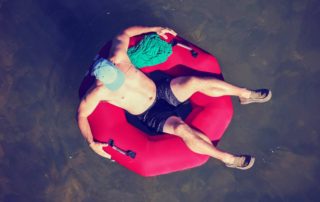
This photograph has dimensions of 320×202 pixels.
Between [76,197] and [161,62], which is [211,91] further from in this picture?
[76,197]

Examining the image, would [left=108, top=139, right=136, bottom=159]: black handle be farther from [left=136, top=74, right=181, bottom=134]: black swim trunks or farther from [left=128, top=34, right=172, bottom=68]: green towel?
[left=128, top=34, right=172, bottom=68]: green towel

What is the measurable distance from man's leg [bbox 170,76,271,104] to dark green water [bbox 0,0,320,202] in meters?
0.55

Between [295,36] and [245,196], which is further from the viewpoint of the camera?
[295,36]

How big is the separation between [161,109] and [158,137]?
0.84ft

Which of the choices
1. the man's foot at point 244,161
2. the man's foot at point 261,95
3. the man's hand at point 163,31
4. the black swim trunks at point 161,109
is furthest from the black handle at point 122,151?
the man's foot at point 261,95

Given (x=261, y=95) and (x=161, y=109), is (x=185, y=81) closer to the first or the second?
(x=161, y=109)

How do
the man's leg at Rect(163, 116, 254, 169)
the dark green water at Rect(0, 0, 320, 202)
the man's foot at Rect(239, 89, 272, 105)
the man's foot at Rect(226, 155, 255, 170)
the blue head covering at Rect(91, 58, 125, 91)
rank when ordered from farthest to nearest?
the dark green water at Rect(0, 0, 320, 202)
the man's foot at Rect(239, 89, 272, 105)
the man's foot at Rect(226, 155, 255, 170)
the man's leg at Rect(163, 116, 254, 169)
the blue head covering at Rect(91, 58, 125, 91)

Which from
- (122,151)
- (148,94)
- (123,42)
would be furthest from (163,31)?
(122,151)

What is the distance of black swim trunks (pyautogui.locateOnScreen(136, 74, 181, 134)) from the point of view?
10.5 feet

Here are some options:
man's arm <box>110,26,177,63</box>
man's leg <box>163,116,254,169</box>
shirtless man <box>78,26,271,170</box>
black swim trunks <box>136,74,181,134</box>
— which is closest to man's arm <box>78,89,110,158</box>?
shirtless man <box>78,26,271,170</box>

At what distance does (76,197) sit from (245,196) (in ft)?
5.42

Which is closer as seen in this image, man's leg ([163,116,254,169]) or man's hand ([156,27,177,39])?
man's leg ([163,116,254,169])

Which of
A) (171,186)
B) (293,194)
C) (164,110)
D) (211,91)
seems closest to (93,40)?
(164,110)

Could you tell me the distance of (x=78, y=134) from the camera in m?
3.68
